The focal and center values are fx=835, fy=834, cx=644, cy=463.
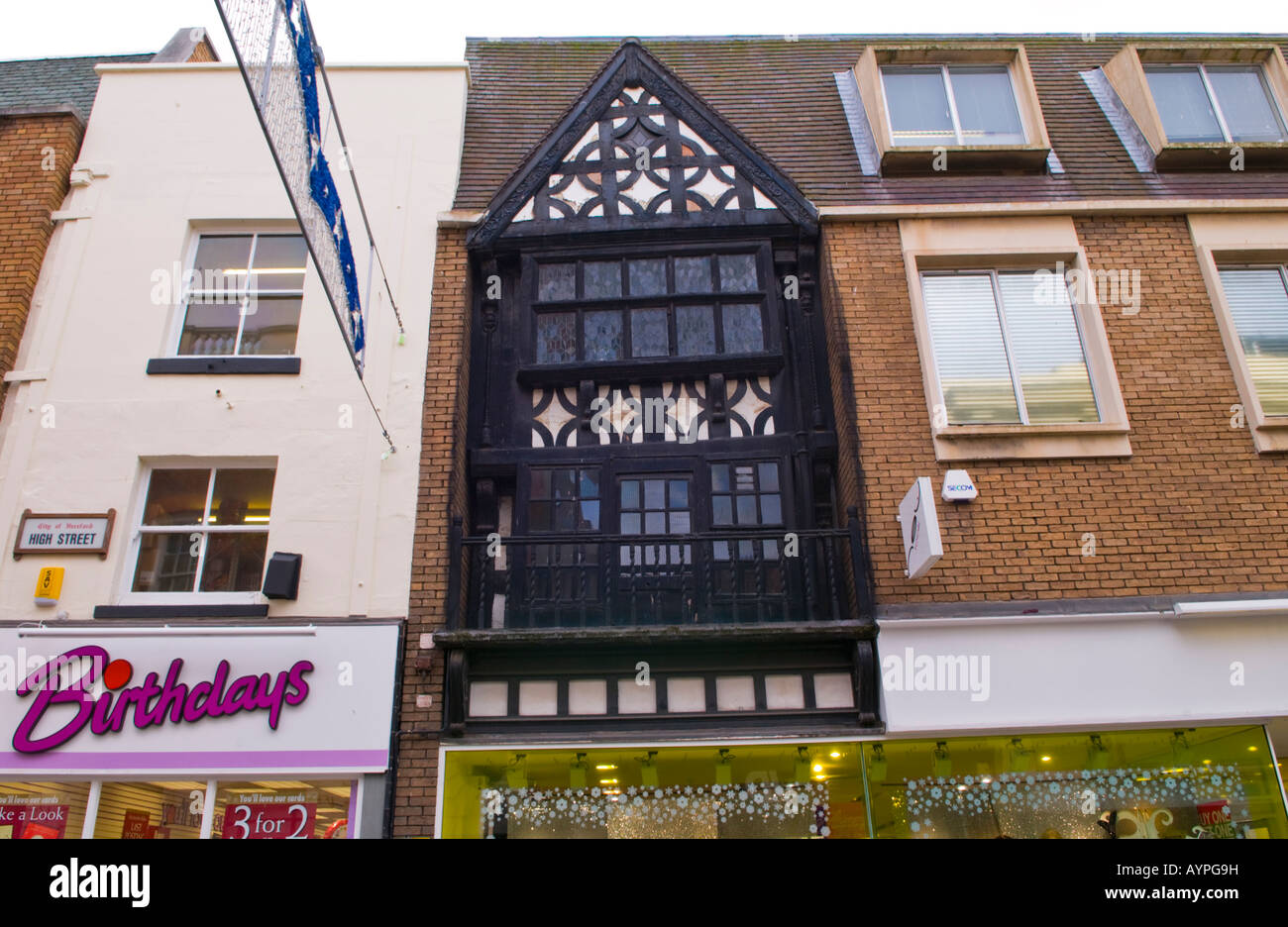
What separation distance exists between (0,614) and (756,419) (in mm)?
7445

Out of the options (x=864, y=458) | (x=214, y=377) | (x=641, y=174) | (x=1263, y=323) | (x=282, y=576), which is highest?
(x=641, y=174)

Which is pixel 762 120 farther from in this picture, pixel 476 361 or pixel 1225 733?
pixel 1225 733

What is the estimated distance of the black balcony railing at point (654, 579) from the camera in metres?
7.82

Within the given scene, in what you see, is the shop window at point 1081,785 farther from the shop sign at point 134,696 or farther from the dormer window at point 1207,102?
the dormer window at point 1207,102

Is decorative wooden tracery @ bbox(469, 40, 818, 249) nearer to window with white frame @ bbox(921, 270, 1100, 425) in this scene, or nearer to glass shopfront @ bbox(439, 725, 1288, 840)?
window with white frame @ bbox(921, 270, 1100, 425)

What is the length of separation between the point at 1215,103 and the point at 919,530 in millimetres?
7364

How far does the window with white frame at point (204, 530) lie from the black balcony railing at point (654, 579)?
211 centimetres

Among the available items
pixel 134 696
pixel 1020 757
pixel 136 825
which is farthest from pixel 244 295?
pixel 1020 757

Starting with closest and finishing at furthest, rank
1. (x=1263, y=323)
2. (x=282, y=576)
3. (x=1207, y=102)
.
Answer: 1. (x=282, y=576)
2. (x=1263, y=323)
3. (x=1207, y=102)

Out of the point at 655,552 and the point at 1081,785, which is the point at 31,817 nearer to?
the point at 655,552

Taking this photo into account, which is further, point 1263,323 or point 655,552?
point 1263,323

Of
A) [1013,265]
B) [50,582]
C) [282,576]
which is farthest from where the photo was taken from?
[1013,265]

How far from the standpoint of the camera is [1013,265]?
30.2 feet

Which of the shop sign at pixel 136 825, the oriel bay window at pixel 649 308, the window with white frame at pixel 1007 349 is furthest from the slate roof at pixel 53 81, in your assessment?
the window with white frame at pixel 1007 349
